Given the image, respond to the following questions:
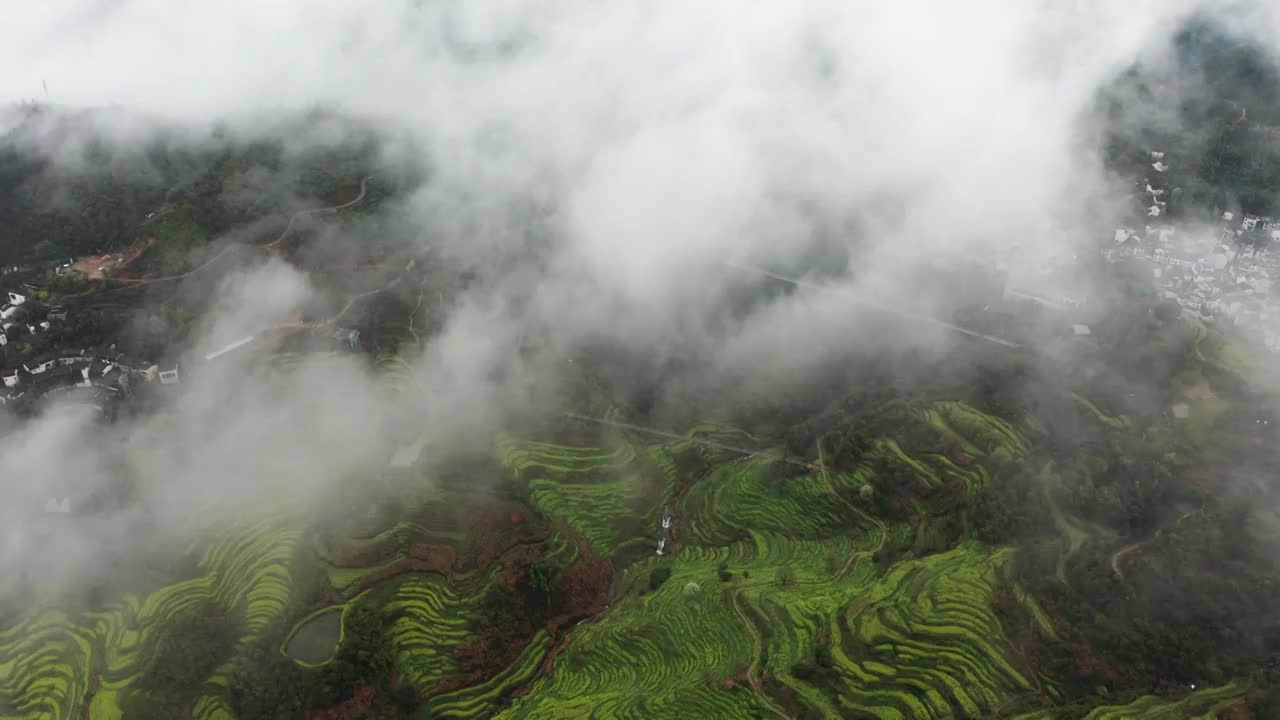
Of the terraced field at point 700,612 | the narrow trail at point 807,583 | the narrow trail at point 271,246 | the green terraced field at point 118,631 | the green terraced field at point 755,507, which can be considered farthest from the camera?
the narrow trail at point 271,246

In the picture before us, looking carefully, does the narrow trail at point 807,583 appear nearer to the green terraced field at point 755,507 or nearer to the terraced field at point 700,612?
the terraced field at point 700,612

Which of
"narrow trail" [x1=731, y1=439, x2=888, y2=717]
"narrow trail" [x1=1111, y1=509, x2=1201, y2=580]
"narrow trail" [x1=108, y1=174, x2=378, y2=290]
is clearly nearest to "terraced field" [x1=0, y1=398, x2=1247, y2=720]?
"narrow trail" [x1=731, y1=439, x2=888, y2=717]

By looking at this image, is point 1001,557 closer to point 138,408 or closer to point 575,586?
point 575,586

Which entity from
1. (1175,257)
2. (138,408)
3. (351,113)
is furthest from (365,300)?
(1175,257)

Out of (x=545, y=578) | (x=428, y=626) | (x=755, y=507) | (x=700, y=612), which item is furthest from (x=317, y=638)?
(x=755, y=507)

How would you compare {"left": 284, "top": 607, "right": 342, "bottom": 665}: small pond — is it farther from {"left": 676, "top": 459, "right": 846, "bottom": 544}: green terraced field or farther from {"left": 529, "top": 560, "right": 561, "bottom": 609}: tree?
{"left": 676, "top": 459, "right": 846, "bottom": 544}: green terraced field

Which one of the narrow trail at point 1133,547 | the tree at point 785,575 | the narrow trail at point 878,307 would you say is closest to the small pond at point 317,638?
the tree at point 785,575

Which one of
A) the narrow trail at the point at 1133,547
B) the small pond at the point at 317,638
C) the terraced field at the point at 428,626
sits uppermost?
the narrow trail at the point at 1133,547
